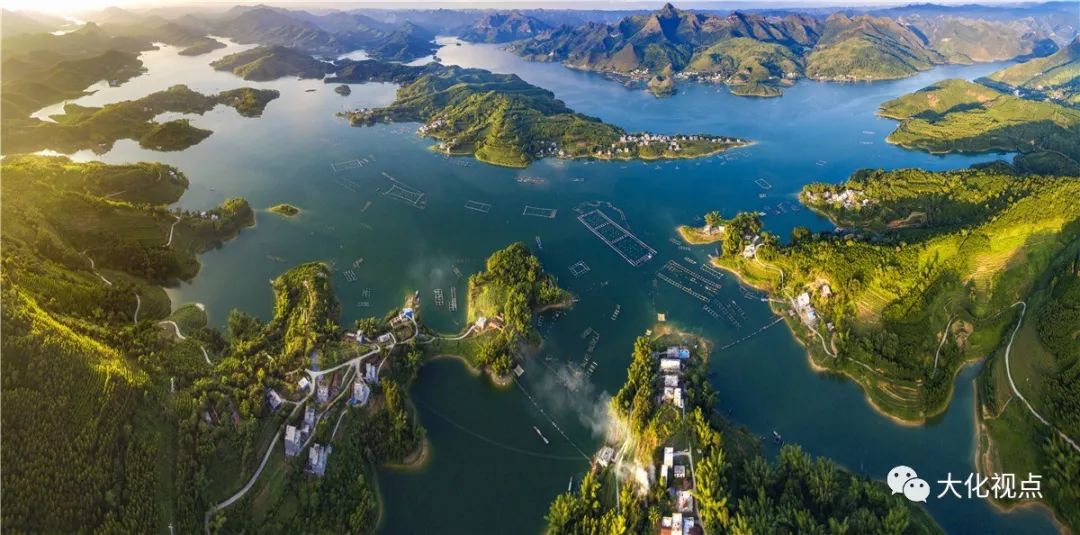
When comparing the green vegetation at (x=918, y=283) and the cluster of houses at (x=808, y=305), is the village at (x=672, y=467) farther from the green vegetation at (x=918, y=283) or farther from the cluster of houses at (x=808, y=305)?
the cluster of houses at (x=808, y=305)

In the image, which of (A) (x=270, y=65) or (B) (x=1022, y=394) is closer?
(B) (x=1022, y=394)

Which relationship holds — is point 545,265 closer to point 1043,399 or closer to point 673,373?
point 673,373

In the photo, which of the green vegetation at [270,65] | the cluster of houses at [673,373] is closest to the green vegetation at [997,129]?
the cluster of houses at [673,373]

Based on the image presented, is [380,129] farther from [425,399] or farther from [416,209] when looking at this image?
[425,399]

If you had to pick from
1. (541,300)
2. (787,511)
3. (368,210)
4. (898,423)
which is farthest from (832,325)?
(368,210)

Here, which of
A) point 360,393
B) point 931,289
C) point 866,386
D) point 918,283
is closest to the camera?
point 360,393

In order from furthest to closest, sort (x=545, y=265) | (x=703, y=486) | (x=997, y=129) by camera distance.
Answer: (x=997, y=129) → (x=545, y=265) → (x=703, y=486)

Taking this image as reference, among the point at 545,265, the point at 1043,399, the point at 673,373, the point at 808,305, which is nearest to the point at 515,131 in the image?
the point at 545,265
